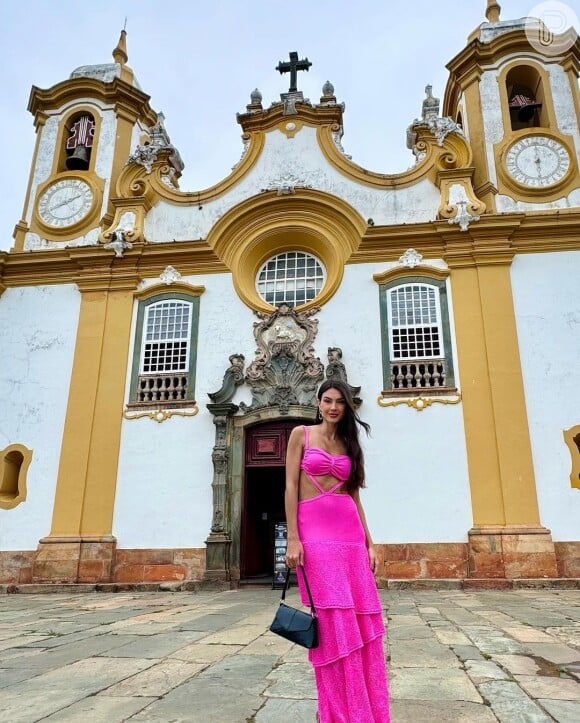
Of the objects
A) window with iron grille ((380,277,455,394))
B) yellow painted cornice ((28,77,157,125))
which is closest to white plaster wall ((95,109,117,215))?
yellow painted cornice ((28,77,157,125))

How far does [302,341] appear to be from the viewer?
10797 millimetres

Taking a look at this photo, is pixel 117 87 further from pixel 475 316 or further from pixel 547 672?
pixel 547 672

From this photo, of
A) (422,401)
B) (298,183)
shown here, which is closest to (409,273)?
(422,401)

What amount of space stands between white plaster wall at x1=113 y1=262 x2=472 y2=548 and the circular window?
76 cm

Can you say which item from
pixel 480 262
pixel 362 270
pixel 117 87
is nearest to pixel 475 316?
pixel 480 262

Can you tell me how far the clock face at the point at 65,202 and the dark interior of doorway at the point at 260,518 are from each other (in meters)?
6.95

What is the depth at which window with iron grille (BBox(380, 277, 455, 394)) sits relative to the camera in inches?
407

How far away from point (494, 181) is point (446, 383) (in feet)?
14.7

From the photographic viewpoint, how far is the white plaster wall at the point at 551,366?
373 inches

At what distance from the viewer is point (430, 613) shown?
610 cm

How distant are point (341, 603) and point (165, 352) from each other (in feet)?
30.5

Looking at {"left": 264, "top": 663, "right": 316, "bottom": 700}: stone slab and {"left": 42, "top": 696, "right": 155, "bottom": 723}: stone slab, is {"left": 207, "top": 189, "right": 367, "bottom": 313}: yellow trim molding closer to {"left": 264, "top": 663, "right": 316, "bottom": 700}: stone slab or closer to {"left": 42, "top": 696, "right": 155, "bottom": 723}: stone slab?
{"left": 264, "top": 663, "right": 316, "bottom": 700}: stone slab

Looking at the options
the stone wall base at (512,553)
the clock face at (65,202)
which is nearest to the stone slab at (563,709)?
the stone wall base at (512,553)

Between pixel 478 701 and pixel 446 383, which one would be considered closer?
pixel 478 701
